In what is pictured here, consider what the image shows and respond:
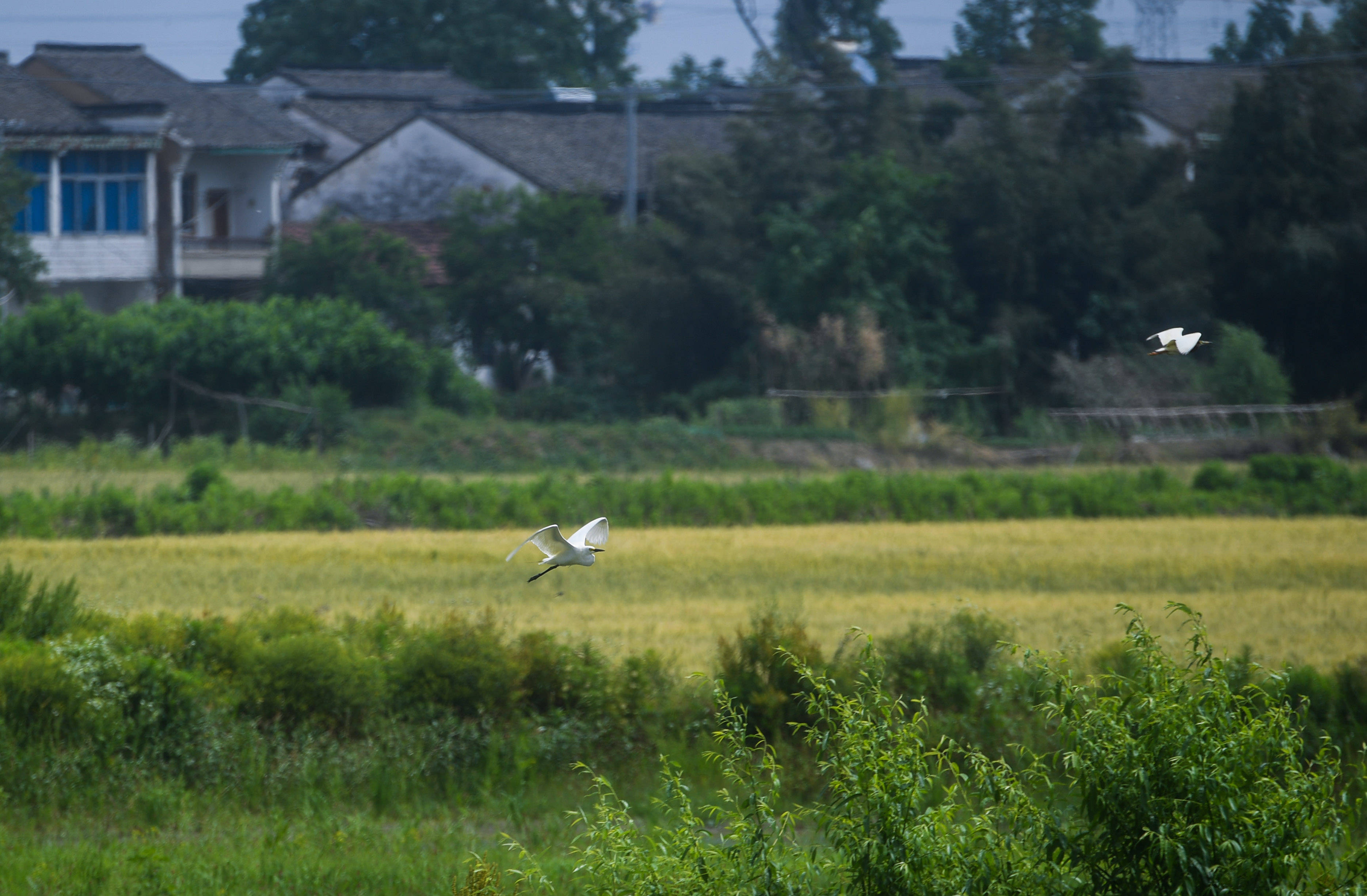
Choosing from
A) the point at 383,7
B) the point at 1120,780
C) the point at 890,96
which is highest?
the point at 383,7

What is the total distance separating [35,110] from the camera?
29500 mm

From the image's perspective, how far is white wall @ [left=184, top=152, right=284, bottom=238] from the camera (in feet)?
Answer: 107

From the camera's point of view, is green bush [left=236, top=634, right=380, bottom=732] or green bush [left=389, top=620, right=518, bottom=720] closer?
green bush [left=236, top=634, right=380, bottom=732]

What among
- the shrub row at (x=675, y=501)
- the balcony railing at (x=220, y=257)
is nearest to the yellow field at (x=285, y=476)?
the shrub row at (x=675, y=501)

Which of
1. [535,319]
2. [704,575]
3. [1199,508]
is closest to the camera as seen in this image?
[704,575]

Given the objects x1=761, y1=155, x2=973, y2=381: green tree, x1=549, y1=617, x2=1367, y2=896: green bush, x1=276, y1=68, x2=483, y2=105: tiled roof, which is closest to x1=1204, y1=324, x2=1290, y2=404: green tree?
x1=761, y1=155, x2=973, y2=381: green tree

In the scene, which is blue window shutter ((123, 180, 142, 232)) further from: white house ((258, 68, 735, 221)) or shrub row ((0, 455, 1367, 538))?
shrub row ((0, 455, 1367, 538))

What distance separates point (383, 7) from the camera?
47.7 meters

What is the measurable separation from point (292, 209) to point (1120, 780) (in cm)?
3561

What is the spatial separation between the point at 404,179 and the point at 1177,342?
35.6 metres

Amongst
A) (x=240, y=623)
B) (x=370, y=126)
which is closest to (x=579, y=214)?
(x=370, y=126)

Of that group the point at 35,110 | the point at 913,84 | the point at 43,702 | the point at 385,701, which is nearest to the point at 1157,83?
the point at 913,84

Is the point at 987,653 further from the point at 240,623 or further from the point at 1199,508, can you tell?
the point at 1199,508

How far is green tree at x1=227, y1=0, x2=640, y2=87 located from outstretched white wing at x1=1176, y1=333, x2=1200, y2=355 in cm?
4630
